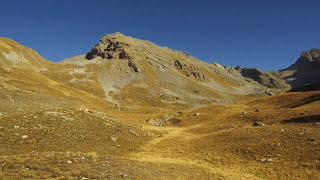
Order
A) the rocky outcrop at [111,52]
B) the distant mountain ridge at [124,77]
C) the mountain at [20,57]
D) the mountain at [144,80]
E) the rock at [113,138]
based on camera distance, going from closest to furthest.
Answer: the rock at [113,138] → the mountain at [20,57] → the distant mountain ridge at [124,77] → the mountain at [144,80] → the rocky outcrop at [111,52]

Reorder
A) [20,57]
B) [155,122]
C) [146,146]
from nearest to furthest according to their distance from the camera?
[146,146] → [155,122] → [20,57]

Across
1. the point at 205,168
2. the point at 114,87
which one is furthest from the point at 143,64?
the point at 205,168

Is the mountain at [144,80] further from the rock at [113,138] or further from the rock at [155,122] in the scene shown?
the rock at [113,138]

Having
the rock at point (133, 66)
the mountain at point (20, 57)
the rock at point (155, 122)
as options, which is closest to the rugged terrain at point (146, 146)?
the rock at point (155, 122)

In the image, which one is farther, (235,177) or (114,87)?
(114,87)

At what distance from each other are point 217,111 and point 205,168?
4199cm

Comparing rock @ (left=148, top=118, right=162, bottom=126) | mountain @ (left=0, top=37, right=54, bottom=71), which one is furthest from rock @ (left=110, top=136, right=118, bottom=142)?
mountain @ (left=0, top=37, right=54, bottom=71)

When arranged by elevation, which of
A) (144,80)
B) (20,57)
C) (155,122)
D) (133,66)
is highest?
(133,66)

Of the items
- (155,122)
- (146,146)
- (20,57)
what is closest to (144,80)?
(20,57)

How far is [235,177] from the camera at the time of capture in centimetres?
2564

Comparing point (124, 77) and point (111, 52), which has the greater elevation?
point (111, 52)

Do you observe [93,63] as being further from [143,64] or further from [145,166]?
[145,166]

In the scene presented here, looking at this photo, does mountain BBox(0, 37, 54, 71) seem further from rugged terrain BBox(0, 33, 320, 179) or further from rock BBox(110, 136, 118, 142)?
rock BBox(110, 136, 118, 142)

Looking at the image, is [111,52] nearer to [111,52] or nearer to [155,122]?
[111,52]
